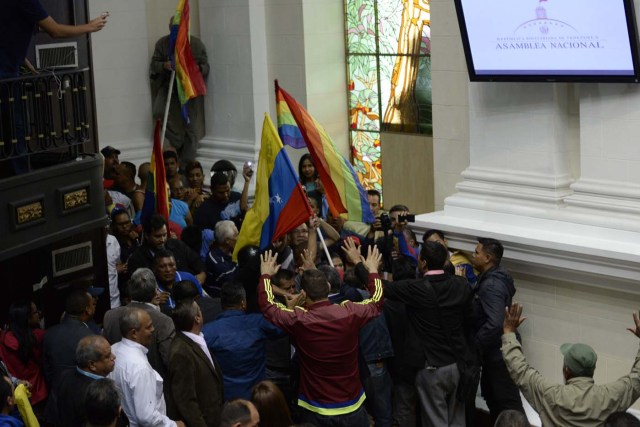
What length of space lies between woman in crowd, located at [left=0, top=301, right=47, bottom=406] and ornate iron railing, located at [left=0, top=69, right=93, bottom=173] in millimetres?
1218

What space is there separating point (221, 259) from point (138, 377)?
113 inches

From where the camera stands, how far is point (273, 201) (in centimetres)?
1003

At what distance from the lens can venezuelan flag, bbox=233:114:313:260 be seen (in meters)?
9.92

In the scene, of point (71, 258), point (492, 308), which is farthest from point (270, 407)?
point (71, 258)

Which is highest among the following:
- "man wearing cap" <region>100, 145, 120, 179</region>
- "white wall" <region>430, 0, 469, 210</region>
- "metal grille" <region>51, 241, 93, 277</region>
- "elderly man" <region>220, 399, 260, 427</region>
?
A: "white wall" <region>430, 0, 469, 210</region>

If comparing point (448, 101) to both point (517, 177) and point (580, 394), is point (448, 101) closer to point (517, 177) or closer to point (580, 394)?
point (517, 177)

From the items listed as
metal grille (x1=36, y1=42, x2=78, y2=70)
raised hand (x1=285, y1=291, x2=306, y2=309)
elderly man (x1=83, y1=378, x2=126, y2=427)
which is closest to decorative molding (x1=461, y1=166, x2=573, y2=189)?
raised hand (x1=285, y1=291, x2=306, y2=309)

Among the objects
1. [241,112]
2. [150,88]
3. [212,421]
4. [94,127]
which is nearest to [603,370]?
[212,421]

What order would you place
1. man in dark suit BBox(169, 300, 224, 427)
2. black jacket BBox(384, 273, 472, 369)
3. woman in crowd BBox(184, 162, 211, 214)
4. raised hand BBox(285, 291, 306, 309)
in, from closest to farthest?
man in dark suit BBox(169, 300, 224, 427) → raised hand BBox(285, 291, 306, 309) → black jacket BBox(384, 273, 472, 369) → woman in crowd BBox(184, 162, 211, 214)

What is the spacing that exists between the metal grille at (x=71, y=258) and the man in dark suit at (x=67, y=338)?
96.6 inches

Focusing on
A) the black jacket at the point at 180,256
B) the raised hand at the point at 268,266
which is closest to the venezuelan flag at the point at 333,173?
the black jacket at the point at 180,256

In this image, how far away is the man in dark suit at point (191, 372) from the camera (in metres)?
8.16

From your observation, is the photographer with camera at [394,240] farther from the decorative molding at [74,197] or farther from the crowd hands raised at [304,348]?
the decorative molding at [74,197]

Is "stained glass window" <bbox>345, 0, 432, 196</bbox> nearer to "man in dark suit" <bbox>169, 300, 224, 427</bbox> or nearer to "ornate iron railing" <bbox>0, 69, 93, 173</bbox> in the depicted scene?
"ornate iron railing" <bbox>0, 69, 93, 173</bbox>
